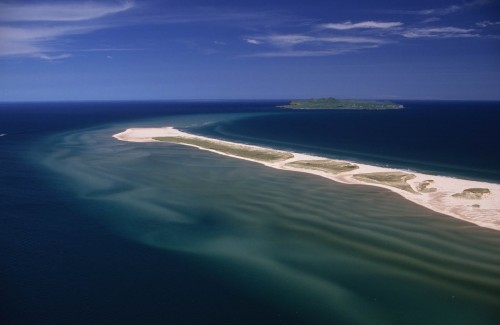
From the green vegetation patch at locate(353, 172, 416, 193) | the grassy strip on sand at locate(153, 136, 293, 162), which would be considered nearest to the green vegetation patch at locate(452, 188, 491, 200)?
the green vegetation patch at locate(353, 172, 416, 193)

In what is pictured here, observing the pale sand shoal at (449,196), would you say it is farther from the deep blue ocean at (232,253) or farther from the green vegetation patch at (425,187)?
the deep blue ocean at (232,253)

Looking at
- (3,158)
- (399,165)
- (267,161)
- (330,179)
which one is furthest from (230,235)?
(3,158)

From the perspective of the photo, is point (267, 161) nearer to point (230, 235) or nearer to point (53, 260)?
point (230, 235)

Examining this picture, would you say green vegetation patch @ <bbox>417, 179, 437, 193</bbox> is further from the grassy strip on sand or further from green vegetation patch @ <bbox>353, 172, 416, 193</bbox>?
the grassy strip on sand

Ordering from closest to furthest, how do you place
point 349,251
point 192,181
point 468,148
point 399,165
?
1. point 349,251
2. point 192,181
3. point 399,165
4. point 468,148

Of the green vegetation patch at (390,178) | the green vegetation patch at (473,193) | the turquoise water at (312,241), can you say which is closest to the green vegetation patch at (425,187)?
the green vegetation patch at (390,178)
